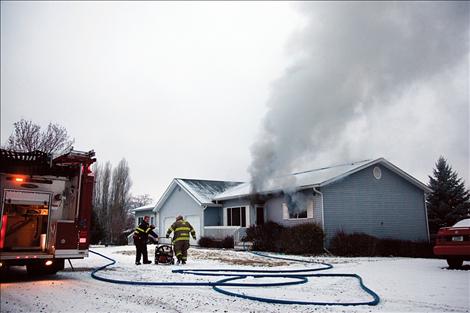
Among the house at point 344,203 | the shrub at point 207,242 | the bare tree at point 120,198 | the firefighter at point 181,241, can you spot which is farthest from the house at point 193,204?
the firefighter at point 181,241

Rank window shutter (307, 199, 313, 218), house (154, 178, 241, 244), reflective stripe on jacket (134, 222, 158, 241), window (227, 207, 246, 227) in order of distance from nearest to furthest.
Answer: reflective stripe on jacket (134, 222, 158, 241) → window shutter (307, 199, 313, 218) → window (227, 207, 246, 227) → house (154, 178, 241, 244)

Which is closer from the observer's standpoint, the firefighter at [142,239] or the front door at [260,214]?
the firefighter at [142,239]

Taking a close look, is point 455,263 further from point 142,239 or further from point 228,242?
point 228,242

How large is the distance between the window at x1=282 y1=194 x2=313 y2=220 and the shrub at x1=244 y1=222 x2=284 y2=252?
88 cm

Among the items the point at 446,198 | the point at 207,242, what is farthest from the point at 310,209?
the point at 446,198

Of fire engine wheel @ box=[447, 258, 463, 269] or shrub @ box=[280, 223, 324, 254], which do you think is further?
shrub @ box=[280, 223, 324, 254]

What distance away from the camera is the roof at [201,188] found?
25161mm

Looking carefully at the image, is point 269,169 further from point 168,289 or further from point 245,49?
point 168,289

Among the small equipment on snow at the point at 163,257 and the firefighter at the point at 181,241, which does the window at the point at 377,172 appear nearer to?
the firefighter at the point at 181,241

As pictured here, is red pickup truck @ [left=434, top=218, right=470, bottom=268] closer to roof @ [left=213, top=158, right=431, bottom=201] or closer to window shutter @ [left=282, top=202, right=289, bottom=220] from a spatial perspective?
roof @ [left=213, top=158, right=431, bottom=201]

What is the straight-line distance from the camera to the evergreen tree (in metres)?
29.6

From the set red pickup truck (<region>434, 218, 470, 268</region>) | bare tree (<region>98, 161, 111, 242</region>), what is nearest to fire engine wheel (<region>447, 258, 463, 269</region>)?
red pickup truck (<region>434, 218, 470, 268</region>)

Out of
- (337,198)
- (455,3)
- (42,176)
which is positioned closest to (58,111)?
(42,176)

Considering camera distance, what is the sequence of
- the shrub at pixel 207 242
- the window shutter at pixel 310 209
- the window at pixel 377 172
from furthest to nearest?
1. the shrub at pixel 207 242
2. the window at pixel 377 172
3. the window shutter at pixel 310 209
